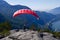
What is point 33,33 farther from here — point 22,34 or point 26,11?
point 26,11

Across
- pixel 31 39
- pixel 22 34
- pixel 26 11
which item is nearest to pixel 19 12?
pixel 26 11

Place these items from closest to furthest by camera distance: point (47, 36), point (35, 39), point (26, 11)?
point (35, 39)
point (47, 36)
point (26, 11)

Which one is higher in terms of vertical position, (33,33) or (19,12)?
(19,12)

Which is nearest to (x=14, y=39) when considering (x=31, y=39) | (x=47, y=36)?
(x=31, y=39)

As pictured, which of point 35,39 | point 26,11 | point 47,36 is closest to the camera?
Result: point 35,39

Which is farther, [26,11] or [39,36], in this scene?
[26,11]

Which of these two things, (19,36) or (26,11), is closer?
(19,36)

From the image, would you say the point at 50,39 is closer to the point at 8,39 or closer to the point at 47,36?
the point at 47,36

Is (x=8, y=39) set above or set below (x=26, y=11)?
below
